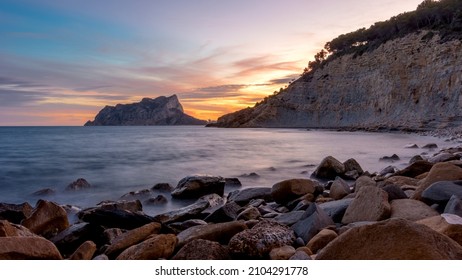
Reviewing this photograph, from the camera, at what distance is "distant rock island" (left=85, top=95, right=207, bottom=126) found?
43619mm

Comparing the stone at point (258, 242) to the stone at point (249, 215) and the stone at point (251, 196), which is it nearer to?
the stone at point (249, 215)

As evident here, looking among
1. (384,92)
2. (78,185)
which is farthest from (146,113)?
(78,185)

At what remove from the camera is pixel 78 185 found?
7172 mm

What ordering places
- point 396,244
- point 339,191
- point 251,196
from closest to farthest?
point 396,244, point 339,191, point 251,196

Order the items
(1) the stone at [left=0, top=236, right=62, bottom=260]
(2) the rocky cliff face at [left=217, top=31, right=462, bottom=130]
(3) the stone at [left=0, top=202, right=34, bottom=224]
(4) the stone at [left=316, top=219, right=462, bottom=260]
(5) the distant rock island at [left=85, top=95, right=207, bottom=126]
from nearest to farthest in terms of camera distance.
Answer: (4) the stone at [left=316, top=219, right=462, bottom=260] < (1) the stone at [left=0, top=236, right=62, bottom=260] < (3) the stone at [left=0, top=202, right=34, bottom=224] < (2) the rocky cliff face at [left=217, top=31, right=462, bottom=130] < (5) the distant rock island at [left=85, top=95, right=207, bottom=126]

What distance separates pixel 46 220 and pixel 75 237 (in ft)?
1.93

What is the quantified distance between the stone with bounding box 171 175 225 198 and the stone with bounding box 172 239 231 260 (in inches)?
137

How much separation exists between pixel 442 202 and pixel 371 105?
3690 cm

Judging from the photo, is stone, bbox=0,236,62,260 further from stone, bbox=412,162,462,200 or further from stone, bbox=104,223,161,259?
stone, bbox=412,162,462,200

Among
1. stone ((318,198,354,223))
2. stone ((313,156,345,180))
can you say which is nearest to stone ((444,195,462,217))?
stone ((318,198,354,223))

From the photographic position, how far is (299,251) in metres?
2.51

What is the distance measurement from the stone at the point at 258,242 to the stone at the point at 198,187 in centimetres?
343

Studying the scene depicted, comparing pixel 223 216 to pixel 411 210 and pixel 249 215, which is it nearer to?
pixel 249 215

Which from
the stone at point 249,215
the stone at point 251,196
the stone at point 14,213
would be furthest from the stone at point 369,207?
the stone at point 14,213
